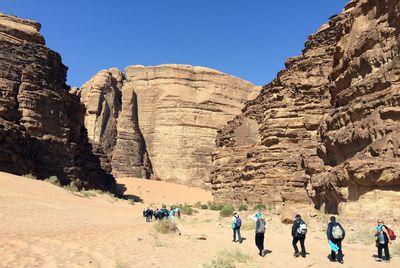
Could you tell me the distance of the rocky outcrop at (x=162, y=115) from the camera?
247ft

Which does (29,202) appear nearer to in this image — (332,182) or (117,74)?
(332,182)

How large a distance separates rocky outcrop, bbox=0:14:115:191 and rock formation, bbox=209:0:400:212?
12582mm

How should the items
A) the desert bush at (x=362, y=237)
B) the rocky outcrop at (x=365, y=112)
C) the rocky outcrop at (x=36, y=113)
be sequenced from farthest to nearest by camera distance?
1. the rocky outcrop at (x=36, y=113)
2. the rocky outcrop at (x=365, y=112)
3. the desert bush at (x=362, y=237)

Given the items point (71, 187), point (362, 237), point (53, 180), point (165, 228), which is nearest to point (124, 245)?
point (165, 228)

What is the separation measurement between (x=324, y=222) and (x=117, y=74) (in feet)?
254

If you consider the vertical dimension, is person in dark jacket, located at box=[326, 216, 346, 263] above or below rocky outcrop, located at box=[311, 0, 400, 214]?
below

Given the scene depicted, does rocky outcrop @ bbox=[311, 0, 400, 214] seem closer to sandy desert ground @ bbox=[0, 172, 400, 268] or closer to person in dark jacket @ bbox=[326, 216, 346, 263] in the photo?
sandy desert ground @ bbox=[0, 172, 400, 268]

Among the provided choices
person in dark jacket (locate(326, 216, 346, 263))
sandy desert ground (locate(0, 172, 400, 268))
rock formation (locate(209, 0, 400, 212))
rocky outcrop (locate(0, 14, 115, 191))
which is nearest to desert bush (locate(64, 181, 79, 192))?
rocky outcrop (locate(0, 14, 115, 191))

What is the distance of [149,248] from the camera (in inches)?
440

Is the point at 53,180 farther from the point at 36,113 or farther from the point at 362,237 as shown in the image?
the point at 362,237

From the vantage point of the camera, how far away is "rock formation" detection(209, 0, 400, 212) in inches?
527

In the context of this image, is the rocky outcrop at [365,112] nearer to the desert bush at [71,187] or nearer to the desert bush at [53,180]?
the desert bush at [71,187]

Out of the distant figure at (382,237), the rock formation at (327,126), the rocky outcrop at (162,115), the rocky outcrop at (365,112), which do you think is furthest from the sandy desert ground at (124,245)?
the rocky outcrop at (162,115)

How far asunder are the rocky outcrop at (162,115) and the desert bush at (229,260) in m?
63.1
